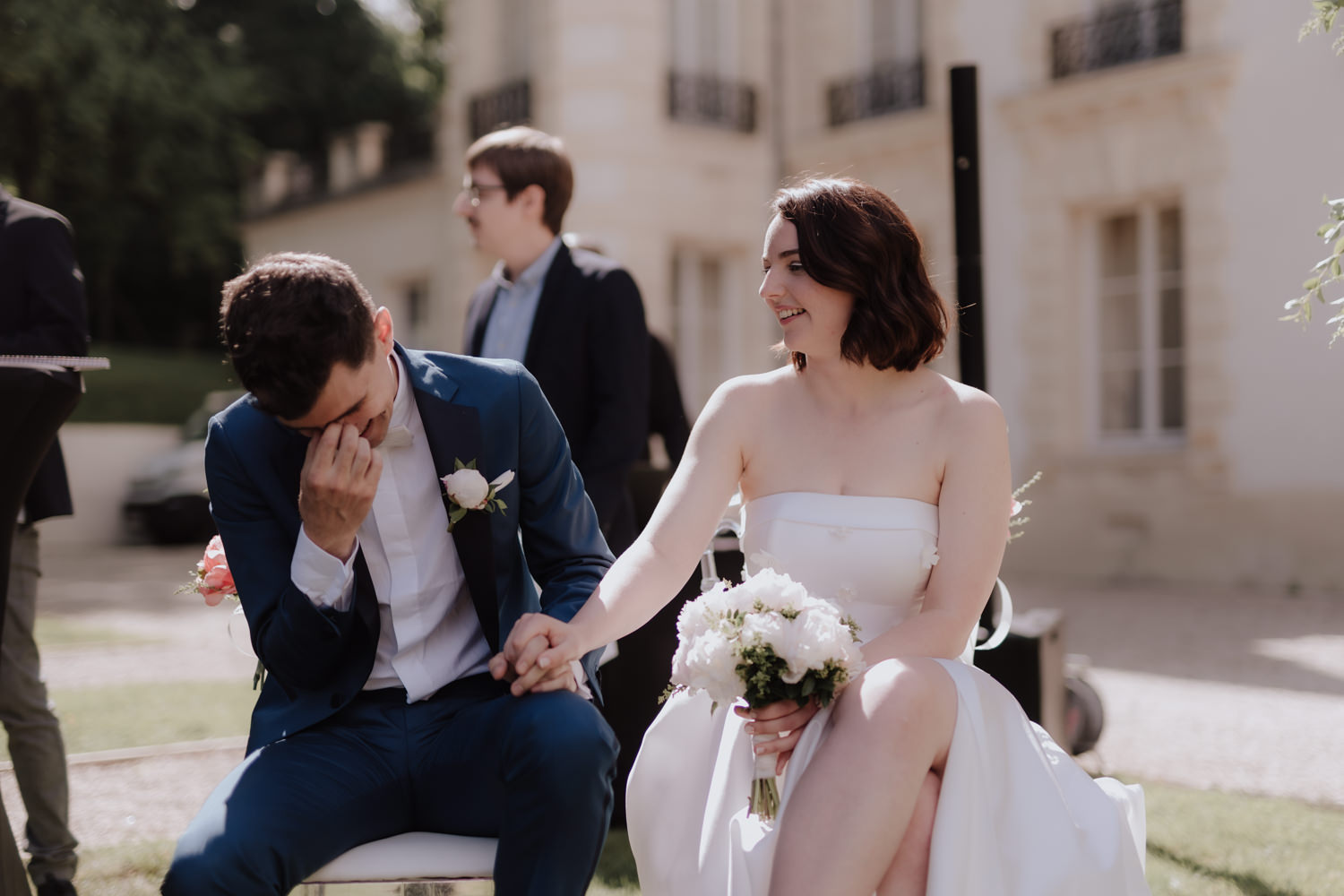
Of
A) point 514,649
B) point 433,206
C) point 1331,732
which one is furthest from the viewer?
point 433,206

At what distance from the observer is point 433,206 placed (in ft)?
57.2

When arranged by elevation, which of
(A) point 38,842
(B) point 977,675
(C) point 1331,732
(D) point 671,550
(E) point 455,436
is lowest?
(C) point 1331,732

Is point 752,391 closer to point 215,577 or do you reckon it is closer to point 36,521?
point 215,577

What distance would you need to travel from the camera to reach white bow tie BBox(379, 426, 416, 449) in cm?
255

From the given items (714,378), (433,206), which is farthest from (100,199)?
(714,378)

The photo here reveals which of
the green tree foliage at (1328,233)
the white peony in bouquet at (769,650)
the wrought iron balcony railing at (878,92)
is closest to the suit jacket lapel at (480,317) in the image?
the white peony in bouquet at (769,650)

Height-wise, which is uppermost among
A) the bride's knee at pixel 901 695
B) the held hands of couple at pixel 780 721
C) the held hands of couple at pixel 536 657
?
the held hands of couple at pixel 536 657

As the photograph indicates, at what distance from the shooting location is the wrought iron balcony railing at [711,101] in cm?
1480

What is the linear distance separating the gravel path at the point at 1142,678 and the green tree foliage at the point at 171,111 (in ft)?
31.8

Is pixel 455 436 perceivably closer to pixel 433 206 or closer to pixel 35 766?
pixel 35 766

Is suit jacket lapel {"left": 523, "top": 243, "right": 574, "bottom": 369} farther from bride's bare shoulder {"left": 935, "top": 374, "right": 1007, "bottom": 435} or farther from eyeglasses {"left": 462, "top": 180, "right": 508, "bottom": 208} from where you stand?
bride's bare shoulder {"left": 935, "top": 374, "right": 1007, "bottom": 435}

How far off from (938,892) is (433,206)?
52.9ft

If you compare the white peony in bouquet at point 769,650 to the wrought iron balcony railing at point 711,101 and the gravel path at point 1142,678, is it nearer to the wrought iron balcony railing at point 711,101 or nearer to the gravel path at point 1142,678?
the gravel path at point 1142,678

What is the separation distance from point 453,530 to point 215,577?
1.82ft
